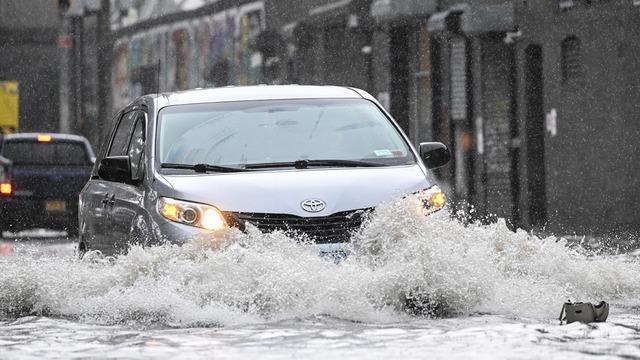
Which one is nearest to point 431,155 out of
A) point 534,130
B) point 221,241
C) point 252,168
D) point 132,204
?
point 252,168

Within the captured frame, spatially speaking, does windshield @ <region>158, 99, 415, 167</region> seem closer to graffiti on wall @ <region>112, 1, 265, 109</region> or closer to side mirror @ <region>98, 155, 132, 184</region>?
side mirror @ <region>98, 155, 132, 184</region>

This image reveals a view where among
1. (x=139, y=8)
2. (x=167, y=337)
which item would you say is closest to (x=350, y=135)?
(x=167, y=337)

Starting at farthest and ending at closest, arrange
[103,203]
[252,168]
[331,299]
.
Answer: [103,203] < [252,168] < [331,299]

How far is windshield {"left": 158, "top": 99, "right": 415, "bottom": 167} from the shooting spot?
37.4 ft

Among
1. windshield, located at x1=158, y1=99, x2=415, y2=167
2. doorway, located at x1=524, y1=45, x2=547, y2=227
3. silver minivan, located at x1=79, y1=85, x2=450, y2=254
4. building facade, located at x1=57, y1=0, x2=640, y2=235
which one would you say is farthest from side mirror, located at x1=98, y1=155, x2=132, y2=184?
doorway, located at x1=524, y1=45, x2=547, y2=227

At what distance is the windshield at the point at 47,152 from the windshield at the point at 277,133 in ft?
56.0

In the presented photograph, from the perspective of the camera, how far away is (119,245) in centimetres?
1155

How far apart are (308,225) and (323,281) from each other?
50 centimetres

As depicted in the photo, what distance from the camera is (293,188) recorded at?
1056cm

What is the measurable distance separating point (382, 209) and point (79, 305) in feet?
6.18

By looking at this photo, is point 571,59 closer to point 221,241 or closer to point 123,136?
point 123,136

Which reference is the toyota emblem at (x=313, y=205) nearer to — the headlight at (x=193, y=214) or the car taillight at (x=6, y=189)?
the headlight at (x=193, y=214)

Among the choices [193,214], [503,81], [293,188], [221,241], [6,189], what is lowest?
[6,189]

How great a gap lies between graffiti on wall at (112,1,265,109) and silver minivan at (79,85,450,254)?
1238 inches
